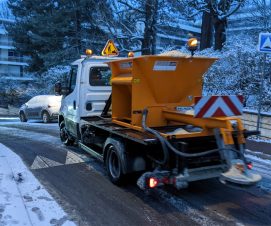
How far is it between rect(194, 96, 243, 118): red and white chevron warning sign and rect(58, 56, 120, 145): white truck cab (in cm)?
382

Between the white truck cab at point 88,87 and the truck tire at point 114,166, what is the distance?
2215mm

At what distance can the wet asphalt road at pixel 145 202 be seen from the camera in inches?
209

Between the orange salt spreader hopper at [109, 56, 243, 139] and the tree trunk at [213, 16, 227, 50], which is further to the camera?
the tree trunk at [213, 16, 227, 50]

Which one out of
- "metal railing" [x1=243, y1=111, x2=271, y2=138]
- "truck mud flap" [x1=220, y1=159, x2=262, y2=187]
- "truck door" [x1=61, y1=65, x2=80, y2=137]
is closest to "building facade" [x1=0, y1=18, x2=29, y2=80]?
"metal railing" [x1=243, y1=111, x2=271, y2=138]

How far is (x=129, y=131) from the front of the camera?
670 centimetres

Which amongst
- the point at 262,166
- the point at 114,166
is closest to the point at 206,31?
the point at 262,166

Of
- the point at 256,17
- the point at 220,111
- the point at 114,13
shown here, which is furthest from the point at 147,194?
the point at 114,13

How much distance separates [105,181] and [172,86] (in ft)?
6.92

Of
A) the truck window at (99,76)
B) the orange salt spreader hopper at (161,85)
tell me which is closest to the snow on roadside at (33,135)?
the truck window at (99,76)

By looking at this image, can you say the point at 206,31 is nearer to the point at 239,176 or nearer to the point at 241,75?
the point at 241,75

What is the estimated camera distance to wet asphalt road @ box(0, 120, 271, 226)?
5309 mm

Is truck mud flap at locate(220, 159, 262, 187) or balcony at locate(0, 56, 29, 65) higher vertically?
balcony at locate(0, 56, 29, 65)

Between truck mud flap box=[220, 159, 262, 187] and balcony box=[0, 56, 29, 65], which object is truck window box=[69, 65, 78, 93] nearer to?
truck mud flap box=[220, 159, 262, 187]

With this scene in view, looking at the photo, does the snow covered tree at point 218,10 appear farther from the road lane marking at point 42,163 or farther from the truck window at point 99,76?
the road lane marking at point 42,163
